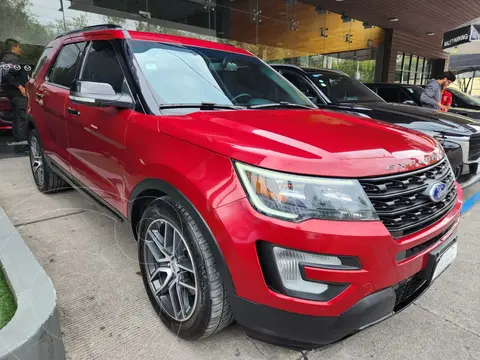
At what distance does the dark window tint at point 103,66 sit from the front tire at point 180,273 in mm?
1008

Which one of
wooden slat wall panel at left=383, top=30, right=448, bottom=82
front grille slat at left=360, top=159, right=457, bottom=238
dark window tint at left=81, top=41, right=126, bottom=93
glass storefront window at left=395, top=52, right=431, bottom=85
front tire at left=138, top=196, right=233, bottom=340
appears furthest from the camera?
glass storefront window at left=395, top=52, right=431, bottom=85

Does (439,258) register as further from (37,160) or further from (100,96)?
(37,160)

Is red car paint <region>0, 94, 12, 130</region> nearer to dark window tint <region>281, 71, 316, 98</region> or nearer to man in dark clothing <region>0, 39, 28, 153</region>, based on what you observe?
man in dark clothing <region>0, 39, 28, 153</region>

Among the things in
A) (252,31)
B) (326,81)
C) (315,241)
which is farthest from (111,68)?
(252,31)

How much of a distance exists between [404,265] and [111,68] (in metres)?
2.33

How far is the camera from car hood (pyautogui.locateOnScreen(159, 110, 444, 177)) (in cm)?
153

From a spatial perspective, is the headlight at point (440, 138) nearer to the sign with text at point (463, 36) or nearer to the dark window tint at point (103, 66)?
the dark window tint at point (103, 66)

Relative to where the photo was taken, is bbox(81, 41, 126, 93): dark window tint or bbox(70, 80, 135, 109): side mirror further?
bbox(81, 41, 126, 93): dark window tint

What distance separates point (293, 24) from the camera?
12.7 m

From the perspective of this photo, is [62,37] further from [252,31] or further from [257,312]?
[252,31]

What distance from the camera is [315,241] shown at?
1419mm

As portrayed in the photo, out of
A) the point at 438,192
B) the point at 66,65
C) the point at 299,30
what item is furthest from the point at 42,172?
the point at 299,30

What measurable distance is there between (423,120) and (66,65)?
13.9 ft

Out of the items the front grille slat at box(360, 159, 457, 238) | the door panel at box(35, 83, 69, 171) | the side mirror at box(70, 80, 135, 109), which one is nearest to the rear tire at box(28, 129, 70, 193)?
the door panel at box(35, 83, 69, 171)
